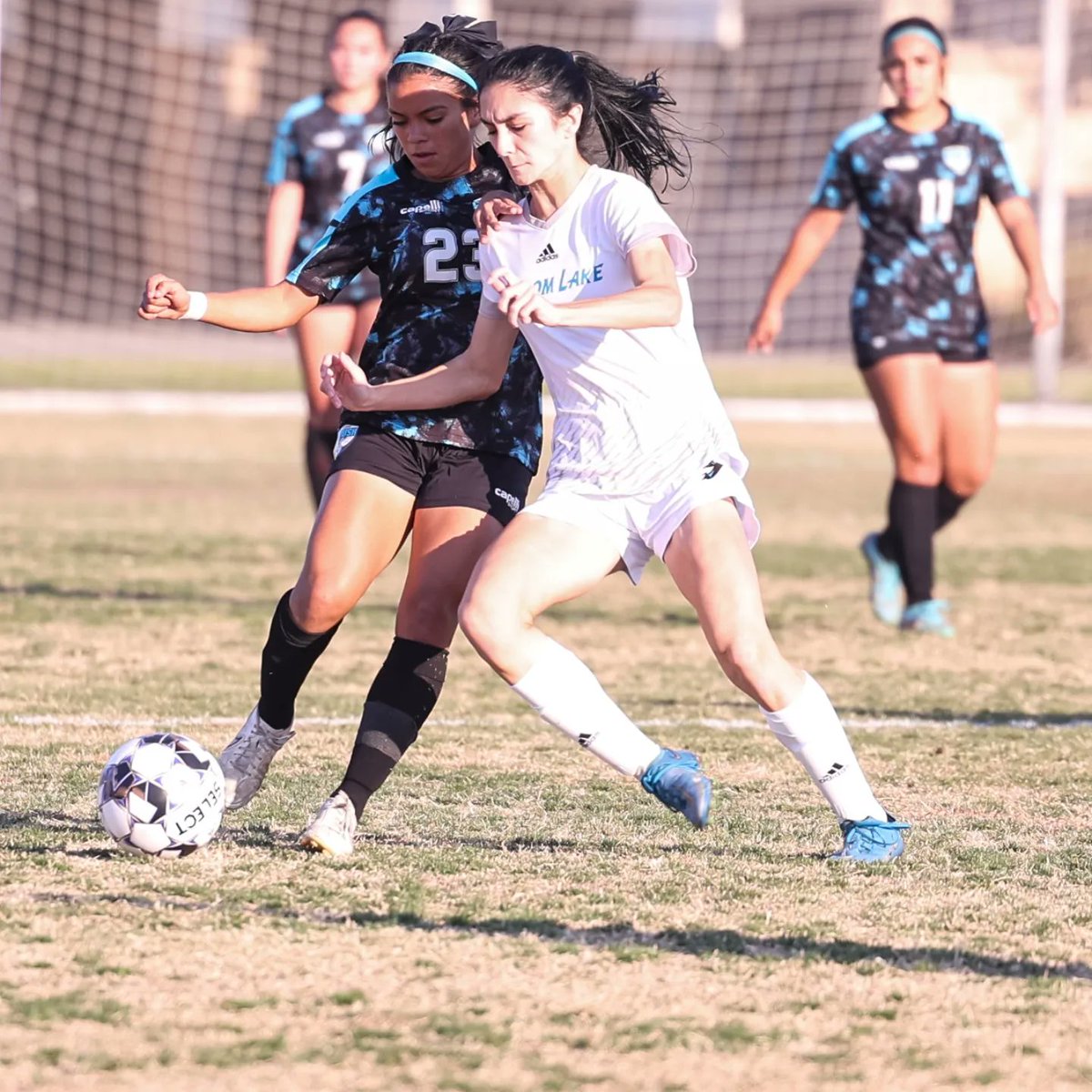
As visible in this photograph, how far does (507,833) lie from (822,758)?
2.48ft

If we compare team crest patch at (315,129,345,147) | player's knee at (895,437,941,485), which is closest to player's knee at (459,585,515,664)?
player's knee at (895,437,941,485)

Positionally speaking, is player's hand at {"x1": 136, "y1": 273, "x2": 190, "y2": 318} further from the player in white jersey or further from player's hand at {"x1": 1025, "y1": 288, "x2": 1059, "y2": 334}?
player's hand at {"x1": 1025, "y1": 288, "x2": 1059, "y2": 334}

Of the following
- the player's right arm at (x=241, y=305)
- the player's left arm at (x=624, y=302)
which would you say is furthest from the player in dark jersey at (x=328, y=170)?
the player's left arm at (x=624, y=302)

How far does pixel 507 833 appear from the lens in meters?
4.70

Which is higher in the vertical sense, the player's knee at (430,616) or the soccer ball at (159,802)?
the player's knee at (430,616)

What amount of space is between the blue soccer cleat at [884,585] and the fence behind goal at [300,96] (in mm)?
14902

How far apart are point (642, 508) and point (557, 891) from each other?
2.59ft

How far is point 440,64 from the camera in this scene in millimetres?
4570

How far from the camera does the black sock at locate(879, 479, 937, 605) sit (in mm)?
8234

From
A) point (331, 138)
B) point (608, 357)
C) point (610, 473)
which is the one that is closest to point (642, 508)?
point (610, 473)

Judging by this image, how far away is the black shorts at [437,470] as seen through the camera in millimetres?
4672

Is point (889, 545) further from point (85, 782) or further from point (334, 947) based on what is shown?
point (334, 947)

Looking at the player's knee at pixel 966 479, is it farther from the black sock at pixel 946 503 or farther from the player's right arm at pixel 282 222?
the player's right arm at pixel 282 222

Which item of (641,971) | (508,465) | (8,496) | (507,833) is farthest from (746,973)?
(8,496)
